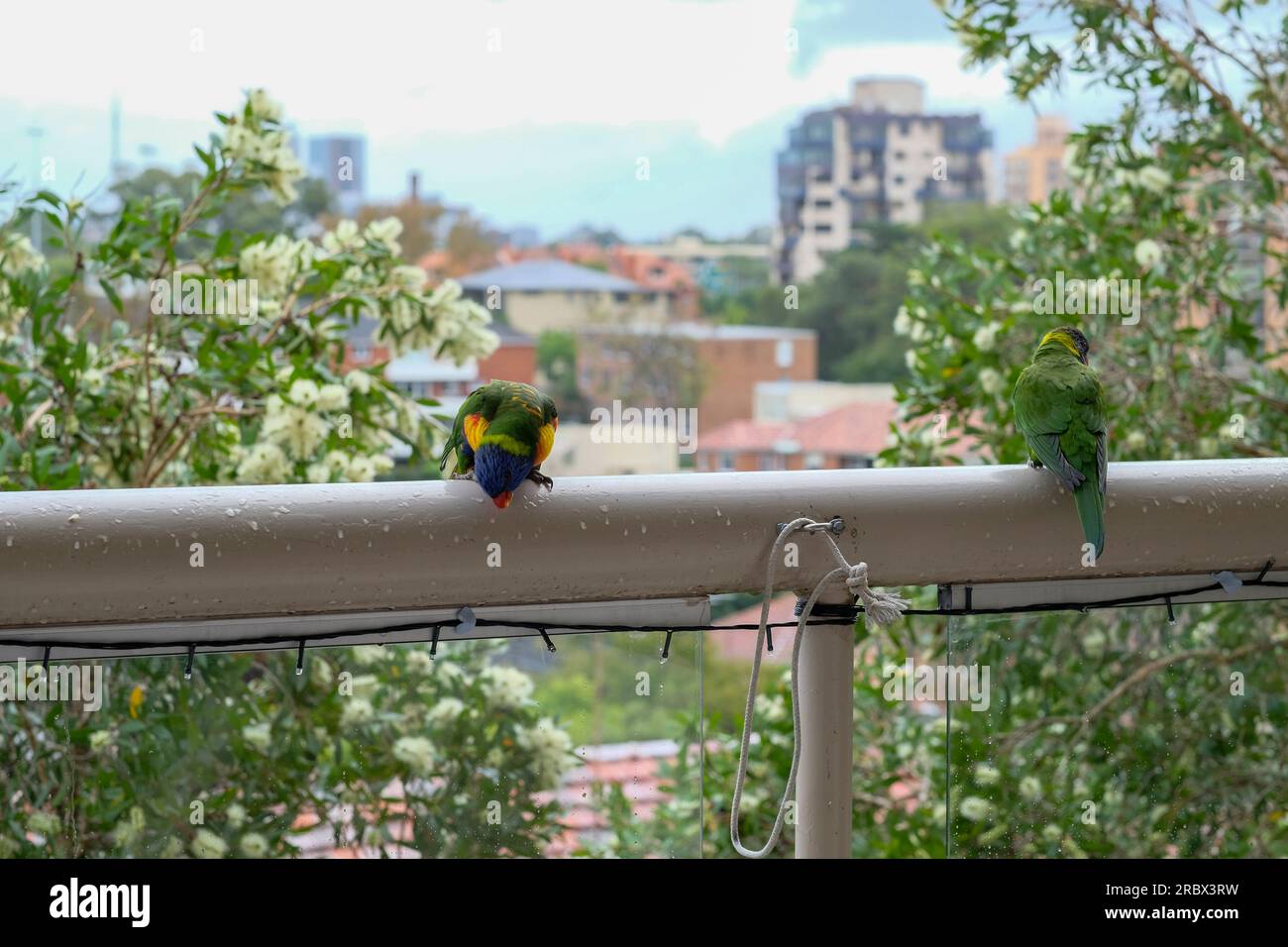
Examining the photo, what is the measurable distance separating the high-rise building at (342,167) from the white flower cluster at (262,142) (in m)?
0.30

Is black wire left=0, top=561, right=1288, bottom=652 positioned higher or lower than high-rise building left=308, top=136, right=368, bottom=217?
lower

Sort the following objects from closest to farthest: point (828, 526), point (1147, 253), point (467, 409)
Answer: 1. point (828, 526)
2. point (467, 409)
3. point (1147, 253)

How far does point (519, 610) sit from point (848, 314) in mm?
11810

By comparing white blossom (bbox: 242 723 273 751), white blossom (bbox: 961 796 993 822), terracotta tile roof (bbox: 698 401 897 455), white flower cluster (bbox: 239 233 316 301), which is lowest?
white blossom (bbox: 961 796 993 822)

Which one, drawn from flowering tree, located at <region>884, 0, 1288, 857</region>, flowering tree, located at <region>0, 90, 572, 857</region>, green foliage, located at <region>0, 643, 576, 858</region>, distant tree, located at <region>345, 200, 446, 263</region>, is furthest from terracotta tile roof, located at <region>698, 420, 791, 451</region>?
green foliage, located at <region>0, 643, 576, 858</region>

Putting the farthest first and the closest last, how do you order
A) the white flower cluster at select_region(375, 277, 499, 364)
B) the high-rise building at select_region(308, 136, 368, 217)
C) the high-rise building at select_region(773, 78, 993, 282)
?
1. the high-rise building at select_region(773, 78, 993, 282)
2. the high-rise building at select_region(308, 136, 368, 217)
3. the white flower cluster at select_region(375, 277, 499, 364)

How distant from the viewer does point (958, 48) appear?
9.72ft

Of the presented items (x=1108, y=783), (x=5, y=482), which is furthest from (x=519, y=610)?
(x=5, y=482)

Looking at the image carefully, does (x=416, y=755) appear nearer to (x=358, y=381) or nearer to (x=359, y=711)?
(x=359, y=711)

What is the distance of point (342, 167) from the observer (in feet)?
8.93

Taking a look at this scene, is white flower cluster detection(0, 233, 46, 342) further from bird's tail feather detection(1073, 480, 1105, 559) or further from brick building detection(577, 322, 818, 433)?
brick building detection(577, 322, 818, 433)

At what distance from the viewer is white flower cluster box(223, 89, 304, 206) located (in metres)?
2.35

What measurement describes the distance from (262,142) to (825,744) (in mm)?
1820

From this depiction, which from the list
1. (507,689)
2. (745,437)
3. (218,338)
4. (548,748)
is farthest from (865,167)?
(548,748)
